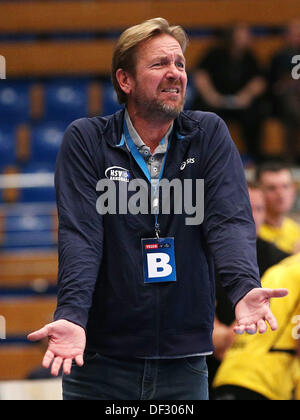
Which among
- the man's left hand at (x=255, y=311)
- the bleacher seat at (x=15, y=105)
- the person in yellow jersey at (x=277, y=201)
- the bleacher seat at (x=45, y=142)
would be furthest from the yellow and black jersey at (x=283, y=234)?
the bleacher seat at (x=15, y=105)

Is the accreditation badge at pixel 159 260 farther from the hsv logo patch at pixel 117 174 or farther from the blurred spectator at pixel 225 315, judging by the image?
→ the blurred spectator at pixel 225 315

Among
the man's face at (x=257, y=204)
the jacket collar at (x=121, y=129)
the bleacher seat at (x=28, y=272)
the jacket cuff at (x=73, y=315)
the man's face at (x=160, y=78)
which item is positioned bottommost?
the bleacher seat at (x=28, y=272)

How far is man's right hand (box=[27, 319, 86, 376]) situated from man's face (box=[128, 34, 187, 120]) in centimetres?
70

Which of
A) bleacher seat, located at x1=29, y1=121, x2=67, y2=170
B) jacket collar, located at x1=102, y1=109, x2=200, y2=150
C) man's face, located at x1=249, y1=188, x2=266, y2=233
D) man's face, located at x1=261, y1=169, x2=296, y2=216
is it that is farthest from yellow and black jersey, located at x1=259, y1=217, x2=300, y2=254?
bleacher seat, located at x1=29, y1=121, x2=67, y2=170

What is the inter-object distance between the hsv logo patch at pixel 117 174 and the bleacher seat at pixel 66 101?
7496mm

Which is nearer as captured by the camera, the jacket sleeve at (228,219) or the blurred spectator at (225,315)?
the jacket sleeve at (228,219)

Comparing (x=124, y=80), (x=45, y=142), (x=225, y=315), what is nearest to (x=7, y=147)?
(x=45, y=142)

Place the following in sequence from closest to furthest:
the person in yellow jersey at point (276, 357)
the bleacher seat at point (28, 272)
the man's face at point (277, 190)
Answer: the person in yellow jersey at point (276, 357) → the man's face at point (277, 190) → the bleacher seat at point (28, 272)

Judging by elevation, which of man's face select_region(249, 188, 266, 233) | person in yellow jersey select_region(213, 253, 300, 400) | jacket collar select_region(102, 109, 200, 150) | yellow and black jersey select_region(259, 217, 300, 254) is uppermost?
jacket collar select_region(102, 109, 200, 150)

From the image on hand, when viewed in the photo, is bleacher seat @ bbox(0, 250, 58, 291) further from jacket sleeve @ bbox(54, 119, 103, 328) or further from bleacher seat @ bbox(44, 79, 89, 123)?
jacket sleeve @ bbox(54, 119, 103, 328)

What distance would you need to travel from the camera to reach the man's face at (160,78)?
240 centimetres

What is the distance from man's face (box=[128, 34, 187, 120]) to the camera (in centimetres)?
240

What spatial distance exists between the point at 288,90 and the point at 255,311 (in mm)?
6592

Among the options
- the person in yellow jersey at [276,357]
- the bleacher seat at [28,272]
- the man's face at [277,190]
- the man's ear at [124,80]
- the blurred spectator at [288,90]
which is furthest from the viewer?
the blurred spectator at [288,90]
